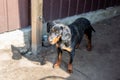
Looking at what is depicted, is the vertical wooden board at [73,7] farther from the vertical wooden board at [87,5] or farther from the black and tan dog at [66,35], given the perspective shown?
the black and tan dog at [66,35]

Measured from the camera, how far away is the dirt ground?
395 centimetres

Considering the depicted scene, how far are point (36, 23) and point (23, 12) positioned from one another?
484 millimetres

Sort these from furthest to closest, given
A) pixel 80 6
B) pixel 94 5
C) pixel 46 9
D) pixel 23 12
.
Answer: pixel 94 5, pixel 80 6, pixel 46 9, pixel 23 12

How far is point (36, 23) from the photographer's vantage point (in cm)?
430

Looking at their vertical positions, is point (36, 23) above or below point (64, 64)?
above

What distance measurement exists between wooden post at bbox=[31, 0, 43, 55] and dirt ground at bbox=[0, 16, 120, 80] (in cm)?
19

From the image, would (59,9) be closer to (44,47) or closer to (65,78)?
(44,47)

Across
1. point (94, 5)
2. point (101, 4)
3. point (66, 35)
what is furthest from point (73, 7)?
point (66, 35)

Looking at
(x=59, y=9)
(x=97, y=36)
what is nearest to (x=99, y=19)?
(x=97, y=36)

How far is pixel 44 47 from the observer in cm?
471

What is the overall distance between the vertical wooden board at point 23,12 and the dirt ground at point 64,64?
507mm

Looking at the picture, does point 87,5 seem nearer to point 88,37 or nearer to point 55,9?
point 55,9

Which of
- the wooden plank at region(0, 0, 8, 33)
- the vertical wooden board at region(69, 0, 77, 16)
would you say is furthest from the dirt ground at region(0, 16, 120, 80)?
the vertical wooden board at region(69, 0, 77, 16)

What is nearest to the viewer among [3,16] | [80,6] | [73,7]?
[3,16]
